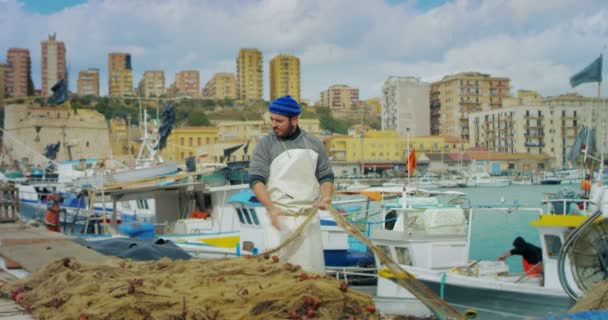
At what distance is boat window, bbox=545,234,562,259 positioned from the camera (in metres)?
8.92

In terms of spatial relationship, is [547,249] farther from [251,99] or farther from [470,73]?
[251,99]

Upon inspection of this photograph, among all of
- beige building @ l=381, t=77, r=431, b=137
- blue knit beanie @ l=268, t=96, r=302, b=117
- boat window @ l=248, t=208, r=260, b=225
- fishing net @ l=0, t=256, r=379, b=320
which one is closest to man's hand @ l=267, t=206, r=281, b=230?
fishing net @ l=0, t=256, r=379, b=320

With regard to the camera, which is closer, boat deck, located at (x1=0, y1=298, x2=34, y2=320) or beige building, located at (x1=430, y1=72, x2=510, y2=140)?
boat deck, located at (x1=0, y1=298, x2=34, y2=320)

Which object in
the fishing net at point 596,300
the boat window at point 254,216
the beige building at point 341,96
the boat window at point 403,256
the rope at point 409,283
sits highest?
the beige building at point 341,96

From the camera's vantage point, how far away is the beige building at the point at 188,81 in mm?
186750

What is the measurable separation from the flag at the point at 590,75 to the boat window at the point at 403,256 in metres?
4.90

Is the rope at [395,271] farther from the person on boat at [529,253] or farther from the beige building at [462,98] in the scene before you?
the beige building at [462,98]

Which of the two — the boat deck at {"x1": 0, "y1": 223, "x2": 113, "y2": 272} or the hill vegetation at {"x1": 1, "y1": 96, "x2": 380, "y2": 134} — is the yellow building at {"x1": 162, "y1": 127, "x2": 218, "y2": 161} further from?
the boat deck at {"x1": 0, "y1": 223, "x2": 113, "y2": 272}

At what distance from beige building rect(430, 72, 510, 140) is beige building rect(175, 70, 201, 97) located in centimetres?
7839

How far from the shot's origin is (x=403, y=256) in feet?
35.9

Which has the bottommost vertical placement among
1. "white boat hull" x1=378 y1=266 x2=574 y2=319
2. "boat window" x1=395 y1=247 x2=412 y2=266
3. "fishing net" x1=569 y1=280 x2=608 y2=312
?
"white boat hull" x1=378 y1=266 x2=574 y2=319

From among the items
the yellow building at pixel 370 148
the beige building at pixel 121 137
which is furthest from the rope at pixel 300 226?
the beige building at pixel 121 137

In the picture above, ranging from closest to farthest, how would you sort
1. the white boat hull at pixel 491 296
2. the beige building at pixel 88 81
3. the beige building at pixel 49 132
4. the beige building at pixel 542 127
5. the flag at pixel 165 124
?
the white boat hull at pixel 491 296, the flag at pixel 165 124, the beige building at pixel 49 132, the beige building at pixel 542 127, the beige building at pixel 88 81

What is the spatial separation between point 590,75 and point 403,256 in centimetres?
502
